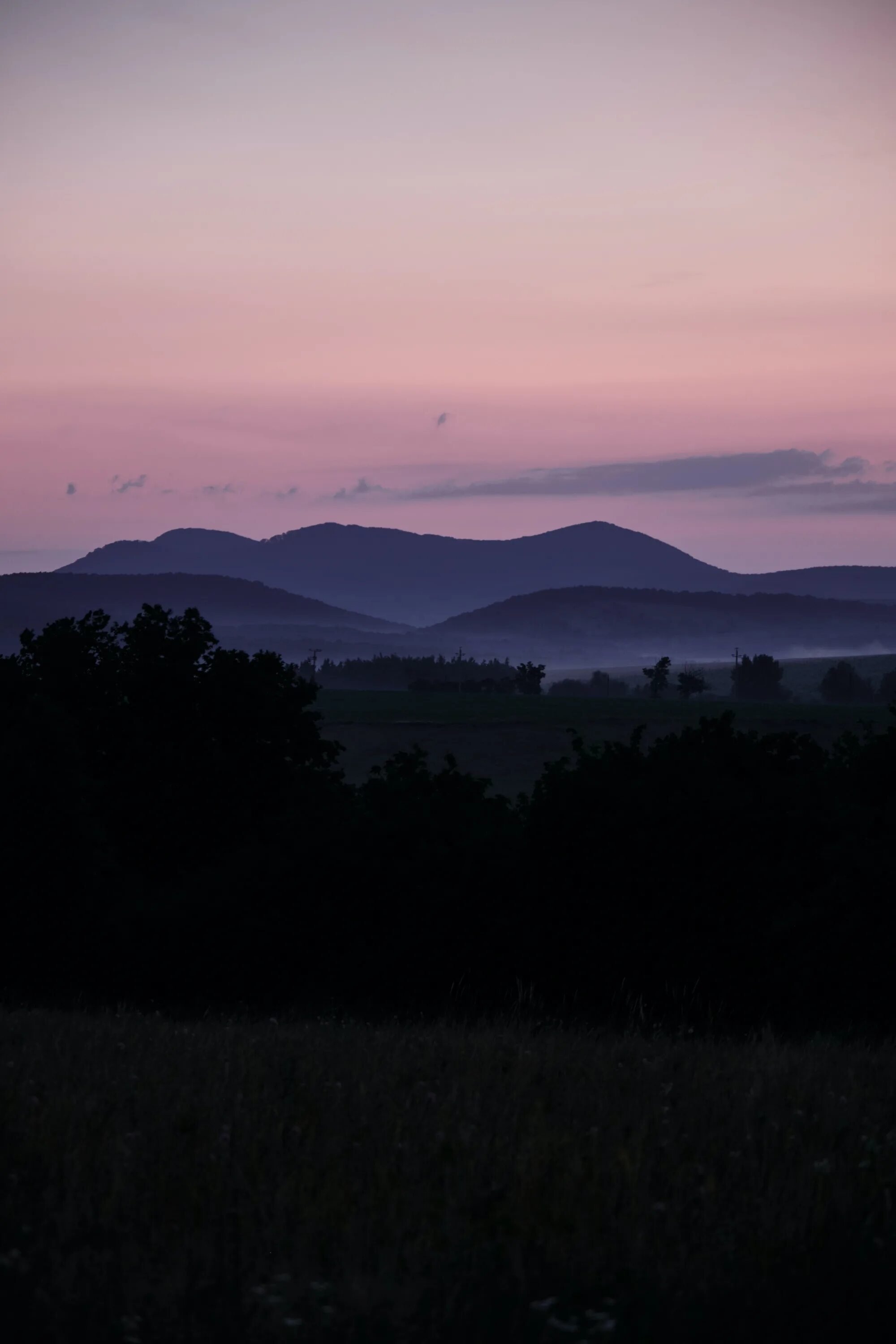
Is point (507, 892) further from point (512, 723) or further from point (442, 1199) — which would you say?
point (512, 723)

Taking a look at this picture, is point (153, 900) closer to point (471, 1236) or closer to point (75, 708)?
point (75, 708)

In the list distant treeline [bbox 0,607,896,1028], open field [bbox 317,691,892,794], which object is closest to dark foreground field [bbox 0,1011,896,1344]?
distant treeline [bbox 0,607,896,1028]

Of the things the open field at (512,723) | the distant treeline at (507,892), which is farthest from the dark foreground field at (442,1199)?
the open field at (512,723)

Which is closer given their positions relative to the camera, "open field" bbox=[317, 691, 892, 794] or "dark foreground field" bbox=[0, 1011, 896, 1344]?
"dark foreground field" bbox=[0, 1011, 896, 1344]

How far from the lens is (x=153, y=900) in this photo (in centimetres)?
2116

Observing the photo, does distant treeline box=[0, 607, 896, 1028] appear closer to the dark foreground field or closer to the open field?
the dark foreground field

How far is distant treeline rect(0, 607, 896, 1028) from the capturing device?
17.0 m

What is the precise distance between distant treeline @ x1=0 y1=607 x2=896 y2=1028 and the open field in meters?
71.1

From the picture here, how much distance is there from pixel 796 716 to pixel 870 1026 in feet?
420

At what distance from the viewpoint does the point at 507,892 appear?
61.5ft

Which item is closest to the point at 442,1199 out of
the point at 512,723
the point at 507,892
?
the point at 507,892

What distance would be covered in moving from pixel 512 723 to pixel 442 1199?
120 meters

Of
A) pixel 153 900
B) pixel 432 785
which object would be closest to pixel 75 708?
pixel 153 900

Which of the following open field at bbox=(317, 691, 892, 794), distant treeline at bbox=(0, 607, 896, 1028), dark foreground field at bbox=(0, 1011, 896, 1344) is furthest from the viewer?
open field at bbox=(317, 691, 892, 794)
